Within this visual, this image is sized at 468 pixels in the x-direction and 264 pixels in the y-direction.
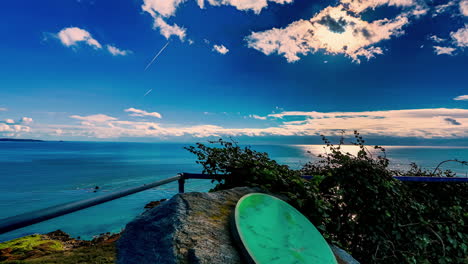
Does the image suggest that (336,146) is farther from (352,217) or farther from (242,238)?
(242,238)

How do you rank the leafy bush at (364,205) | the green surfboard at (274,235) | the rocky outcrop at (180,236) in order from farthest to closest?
the leafy bush at (364,205)
the green surfboard at (274,235)
the rocky outcrop at (180,236)

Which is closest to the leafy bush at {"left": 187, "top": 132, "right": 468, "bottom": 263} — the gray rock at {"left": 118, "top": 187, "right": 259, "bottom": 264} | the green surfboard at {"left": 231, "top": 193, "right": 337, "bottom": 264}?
the green surfboard at {"left": 231, "top": 193, "right": 337, "bottom": 264}

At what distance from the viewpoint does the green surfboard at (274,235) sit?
213cm

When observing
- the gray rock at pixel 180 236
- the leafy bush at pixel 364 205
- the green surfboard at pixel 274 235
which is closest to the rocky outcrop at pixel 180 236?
the gray rock at pixel 180 236

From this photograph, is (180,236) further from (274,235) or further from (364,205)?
(364,205)

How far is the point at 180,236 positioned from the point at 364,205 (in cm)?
305

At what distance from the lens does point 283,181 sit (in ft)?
11.5

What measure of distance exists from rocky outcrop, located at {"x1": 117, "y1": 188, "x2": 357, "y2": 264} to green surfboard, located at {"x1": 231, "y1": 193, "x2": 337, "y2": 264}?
0.14 m

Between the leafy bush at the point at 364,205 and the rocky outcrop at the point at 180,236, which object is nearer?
the rocky outcrop at the point at 180,236

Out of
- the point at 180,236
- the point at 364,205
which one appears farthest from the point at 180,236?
the point at 364,205

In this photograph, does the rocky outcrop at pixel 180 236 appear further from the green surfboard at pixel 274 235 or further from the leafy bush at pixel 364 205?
the leafy bush at pixel 364 205

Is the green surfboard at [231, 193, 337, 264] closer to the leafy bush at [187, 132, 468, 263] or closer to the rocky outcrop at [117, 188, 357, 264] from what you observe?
the rocky outcrop at [117, 188, 357, 264]

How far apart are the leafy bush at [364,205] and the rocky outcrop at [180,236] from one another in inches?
51.6

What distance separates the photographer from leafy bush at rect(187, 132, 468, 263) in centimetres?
361
